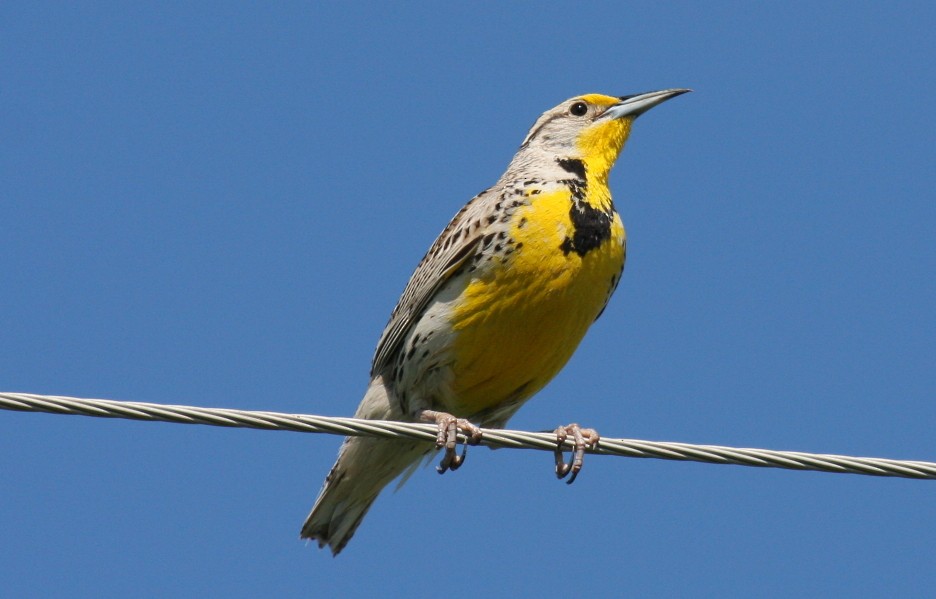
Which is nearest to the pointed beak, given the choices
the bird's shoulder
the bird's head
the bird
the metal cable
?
the bird's head

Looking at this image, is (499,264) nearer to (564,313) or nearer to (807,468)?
(564,313)

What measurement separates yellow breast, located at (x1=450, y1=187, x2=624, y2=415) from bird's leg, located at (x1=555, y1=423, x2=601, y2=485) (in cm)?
46

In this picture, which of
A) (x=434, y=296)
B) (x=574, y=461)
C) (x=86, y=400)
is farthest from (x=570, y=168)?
(x=86, y=400)

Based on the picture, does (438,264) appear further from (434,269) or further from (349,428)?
(349,428)

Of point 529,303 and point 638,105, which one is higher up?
point 638,105

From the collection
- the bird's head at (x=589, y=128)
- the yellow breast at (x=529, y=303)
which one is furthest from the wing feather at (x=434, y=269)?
the bird's head at (x=589, y=128)

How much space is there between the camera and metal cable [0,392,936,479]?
4672 millimetres

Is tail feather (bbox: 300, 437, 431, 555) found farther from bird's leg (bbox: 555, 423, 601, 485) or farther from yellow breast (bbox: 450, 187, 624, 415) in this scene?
bird's leg (bbox: 555, 423, 601, 485)

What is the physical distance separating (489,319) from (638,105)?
1.76m

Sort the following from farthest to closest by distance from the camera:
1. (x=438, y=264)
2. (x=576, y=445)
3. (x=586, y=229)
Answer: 1. (x=438, y=264)
2. (x=586, y=229)
3. (x=576, y=445)

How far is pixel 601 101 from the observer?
7945 mm

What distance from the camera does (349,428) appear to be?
497 centimetres

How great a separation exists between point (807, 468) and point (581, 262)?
2.05 metres

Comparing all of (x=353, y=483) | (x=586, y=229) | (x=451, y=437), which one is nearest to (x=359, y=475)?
(x=353, y=483)
